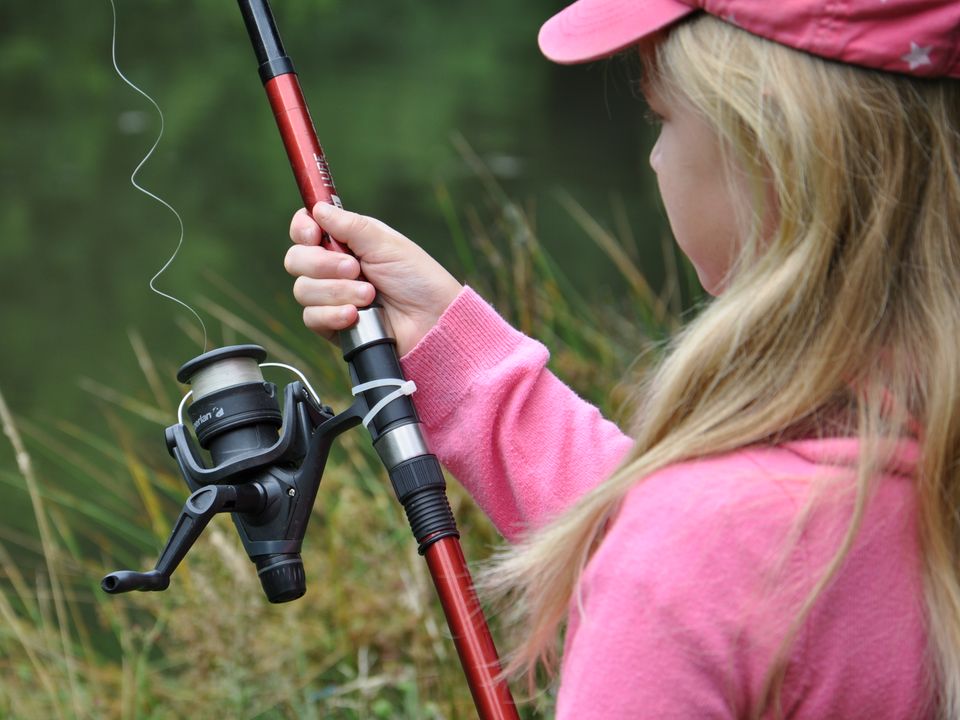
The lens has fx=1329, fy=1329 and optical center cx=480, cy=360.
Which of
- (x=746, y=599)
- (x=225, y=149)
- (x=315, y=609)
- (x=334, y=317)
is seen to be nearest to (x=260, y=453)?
(x=334, y=317)

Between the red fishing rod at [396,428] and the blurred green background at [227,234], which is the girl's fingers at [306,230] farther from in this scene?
the blurred green background at [227,234]

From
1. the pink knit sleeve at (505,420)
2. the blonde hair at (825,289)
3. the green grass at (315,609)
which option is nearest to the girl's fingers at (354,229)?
the pink knit sleeve at (505,420)

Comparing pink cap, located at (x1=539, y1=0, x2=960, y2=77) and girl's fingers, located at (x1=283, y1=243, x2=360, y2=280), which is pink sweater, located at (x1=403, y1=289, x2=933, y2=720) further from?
girl's fingers, located at (x1=283, y1=243, x2=360, y2=280)

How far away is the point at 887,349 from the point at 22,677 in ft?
7.23

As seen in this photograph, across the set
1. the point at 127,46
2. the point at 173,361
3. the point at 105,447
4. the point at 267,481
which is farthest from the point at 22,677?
the point at 127,46

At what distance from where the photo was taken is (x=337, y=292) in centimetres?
133

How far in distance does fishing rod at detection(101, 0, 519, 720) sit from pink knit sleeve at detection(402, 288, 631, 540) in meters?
0.07

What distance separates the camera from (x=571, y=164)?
33.5 ft

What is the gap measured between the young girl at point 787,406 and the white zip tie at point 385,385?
23 cm

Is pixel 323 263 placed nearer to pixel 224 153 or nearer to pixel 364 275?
pixel 364 275

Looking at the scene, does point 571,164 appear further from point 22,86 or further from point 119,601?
point 119,601

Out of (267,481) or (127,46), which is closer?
(267,481)

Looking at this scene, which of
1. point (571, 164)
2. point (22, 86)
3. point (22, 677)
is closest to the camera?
point (22, 677)

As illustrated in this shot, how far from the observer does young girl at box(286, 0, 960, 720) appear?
909mm
